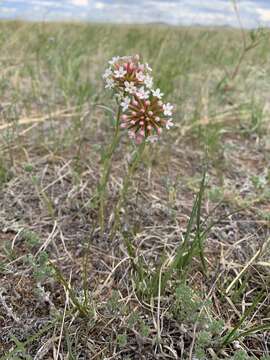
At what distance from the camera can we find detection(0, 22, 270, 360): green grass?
1.61 m

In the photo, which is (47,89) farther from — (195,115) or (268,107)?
(268,107)

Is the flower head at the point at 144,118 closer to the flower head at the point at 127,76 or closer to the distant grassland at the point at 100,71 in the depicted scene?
the flower head at the point at 127,76

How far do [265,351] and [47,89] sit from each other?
350 cm

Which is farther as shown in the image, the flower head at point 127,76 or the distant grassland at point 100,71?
the distant grassland at point 100,71

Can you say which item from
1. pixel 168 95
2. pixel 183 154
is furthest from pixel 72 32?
pixel 183 154

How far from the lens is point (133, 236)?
2.14 metres

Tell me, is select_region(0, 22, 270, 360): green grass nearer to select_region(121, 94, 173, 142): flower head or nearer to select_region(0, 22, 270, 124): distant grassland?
select_region(0, 22, 270, 124): distant grassland

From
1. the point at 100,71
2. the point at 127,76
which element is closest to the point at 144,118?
the point at 127,76

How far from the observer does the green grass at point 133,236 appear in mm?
1608

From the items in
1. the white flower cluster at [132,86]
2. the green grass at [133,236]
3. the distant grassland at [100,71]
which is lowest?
the green grass at [133,236]

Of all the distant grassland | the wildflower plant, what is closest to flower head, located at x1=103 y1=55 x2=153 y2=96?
the wildflower plant

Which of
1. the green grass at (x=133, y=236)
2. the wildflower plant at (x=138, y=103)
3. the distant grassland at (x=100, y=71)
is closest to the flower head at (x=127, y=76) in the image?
the wildflower plant at (x=138, y=103)

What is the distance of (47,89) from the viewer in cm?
430

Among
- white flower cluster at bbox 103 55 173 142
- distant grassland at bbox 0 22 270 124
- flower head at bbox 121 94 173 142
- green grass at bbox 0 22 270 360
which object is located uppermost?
white flower cluster at bbox 103 55 173 142
